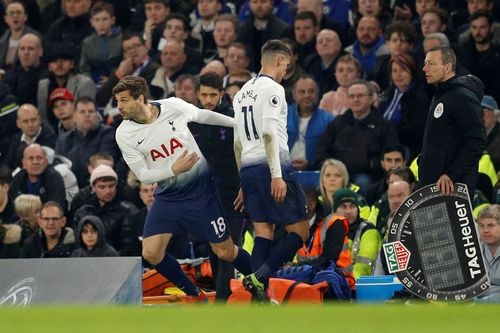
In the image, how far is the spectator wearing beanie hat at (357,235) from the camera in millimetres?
14172

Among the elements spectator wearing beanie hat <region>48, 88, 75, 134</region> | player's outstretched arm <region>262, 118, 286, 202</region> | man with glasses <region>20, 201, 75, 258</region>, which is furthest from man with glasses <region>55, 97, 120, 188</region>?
player's outstretched arm <region>262, 118, 286, 202</region>

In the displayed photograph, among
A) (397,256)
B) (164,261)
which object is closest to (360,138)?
(164,261)

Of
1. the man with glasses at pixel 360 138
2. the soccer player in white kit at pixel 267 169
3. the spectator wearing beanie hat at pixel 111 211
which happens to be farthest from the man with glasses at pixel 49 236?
the soccer player in white kit at pixel 267 169

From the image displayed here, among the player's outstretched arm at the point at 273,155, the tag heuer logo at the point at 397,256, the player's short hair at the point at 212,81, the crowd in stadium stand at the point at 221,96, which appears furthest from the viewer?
the crowd in stadium stand at the point at 221,96

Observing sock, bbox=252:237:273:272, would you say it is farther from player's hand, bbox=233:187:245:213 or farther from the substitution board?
the substitution board

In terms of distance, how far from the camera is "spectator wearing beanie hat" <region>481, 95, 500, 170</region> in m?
15.4

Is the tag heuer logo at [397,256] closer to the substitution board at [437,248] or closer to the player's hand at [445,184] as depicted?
the substitution board at [437,248]

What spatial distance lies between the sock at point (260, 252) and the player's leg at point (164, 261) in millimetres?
600

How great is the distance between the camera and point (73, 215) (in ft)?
55.4

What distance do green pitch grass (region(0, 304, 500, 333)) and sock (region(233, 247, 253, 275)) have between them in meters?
5.24

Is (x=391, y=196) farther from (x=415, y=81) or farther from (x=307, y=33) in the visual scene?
(x=307, y=33)

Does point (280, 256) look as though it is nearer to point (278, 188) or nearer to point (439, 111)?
point (278, 188)

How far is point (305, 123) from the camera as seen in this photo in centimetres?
1698

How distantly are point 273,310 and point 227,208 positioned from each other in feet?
19.2
